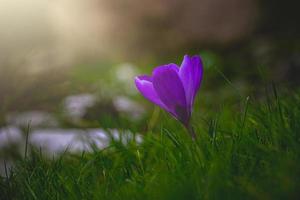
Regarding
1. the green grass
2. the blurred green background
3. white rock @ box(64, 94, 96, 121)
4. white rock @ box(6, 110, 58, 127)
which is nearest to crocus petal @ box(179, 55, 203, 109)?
the green grass

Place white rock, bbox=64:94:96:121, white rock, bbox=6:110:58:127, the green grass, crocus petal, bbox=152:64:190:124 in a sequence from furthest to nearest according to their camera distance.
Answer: white rock, bbox=64:94:96:121
white rock, bbox=6:110:58:127
crocus petal, bbox=152:64:190:124
the green grass

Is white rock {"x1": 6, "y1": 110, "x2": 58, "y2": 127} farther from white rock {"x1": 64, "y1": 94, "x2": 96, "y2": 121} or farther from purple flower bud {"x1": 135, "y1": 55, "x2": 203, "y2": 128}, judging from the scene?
purple flower bud {"x1": 135, "y1": 55, "x2": 203, "y2": 128}

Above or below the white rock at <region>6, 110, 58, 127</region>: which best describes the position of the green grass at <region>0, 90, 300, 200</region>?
below

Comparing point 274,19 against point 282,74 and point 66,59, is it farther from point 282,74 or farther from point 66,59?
point 66,59

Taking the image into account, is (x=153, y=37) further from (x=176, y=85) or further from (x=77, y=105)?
(x=176, y=85)

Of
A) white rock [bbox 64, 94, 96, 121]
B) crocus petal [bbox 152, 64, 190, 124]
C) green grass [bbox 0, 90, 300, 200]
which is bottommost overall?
green grass [bbox 0, 90, 300, 200]

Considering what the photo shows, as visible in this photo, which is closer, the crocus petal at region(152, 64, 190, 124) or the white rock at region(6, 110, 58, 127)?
the crocus petal at region(152, 64, 190, 124)

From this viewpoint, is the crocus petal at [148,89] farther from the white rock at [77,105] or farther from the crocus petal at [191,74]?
the white rock at [77,105]

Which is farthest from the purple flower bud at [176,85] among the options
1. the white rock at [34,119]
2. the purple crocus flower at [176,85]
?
the white rock at [34,119]
